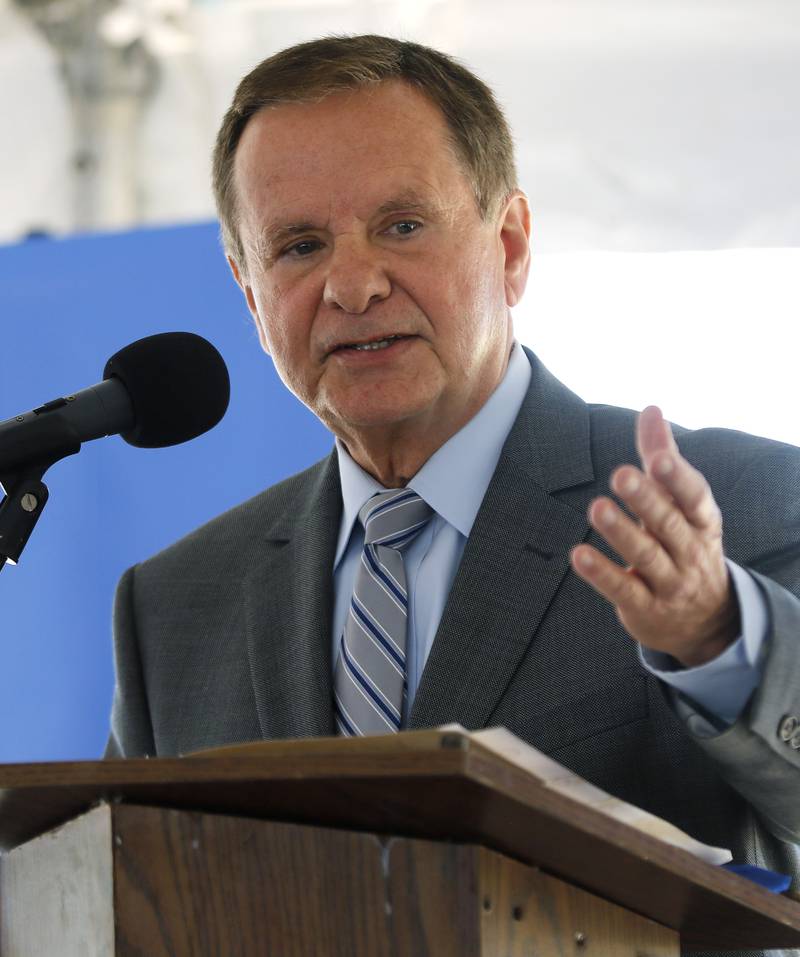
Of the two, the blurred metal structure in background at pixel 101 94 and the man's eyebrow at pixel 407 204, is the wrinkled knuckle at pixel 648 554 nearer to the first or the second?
the man's eyebrow at pixel 407 204

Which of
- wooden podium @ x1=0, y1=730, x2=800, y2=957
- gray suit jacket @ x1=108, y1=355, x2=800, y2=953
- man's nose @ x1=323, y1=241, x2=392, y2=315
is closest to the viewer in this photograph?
wooden podium @ x1=0, y1=730, x2=800, y2=957

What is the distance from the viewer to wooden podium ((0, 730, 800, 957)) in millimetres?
872

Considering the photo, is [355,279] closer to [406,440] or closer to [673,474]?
[406,440]

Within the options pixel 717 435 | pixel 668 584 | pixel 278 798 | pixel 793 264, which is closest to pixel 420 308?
pixel 717 435

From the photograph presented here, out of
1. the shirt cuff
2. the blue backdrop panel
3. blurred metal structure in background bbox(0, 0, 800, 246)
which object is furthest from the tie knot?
blurred metal structure in background bbox(0, 0, 800, 246)

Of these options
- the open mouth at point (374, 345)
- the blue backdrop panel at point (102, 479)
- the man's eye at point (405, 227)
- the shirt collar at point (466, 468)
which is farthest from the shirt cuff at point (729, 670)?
the blue backdrop panel at point (102, 479)

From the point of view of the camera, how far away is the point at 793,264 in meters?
3.08

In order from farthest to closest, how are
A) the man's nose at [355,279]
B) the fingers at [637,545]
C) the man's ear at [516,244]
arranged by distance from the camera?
the man's ear at [516,244], the man's nose at [355,279], the fingers at [637,545]

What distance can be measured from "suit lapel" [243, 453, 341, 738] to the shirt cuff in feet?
2.20

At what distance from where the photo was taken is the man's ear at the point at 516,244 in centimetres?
226

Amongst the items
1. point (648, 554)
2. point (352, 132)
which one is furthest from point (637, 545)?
point (352, 132)

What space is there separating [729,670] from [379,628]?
2.33 feet

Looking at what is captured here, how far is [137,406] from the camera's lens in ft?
4.90

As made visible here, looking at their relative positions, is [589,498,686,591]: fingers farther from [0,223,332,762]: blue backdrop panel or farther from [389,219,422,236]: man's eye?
[0,223,332,762]: blue backdrop panel
